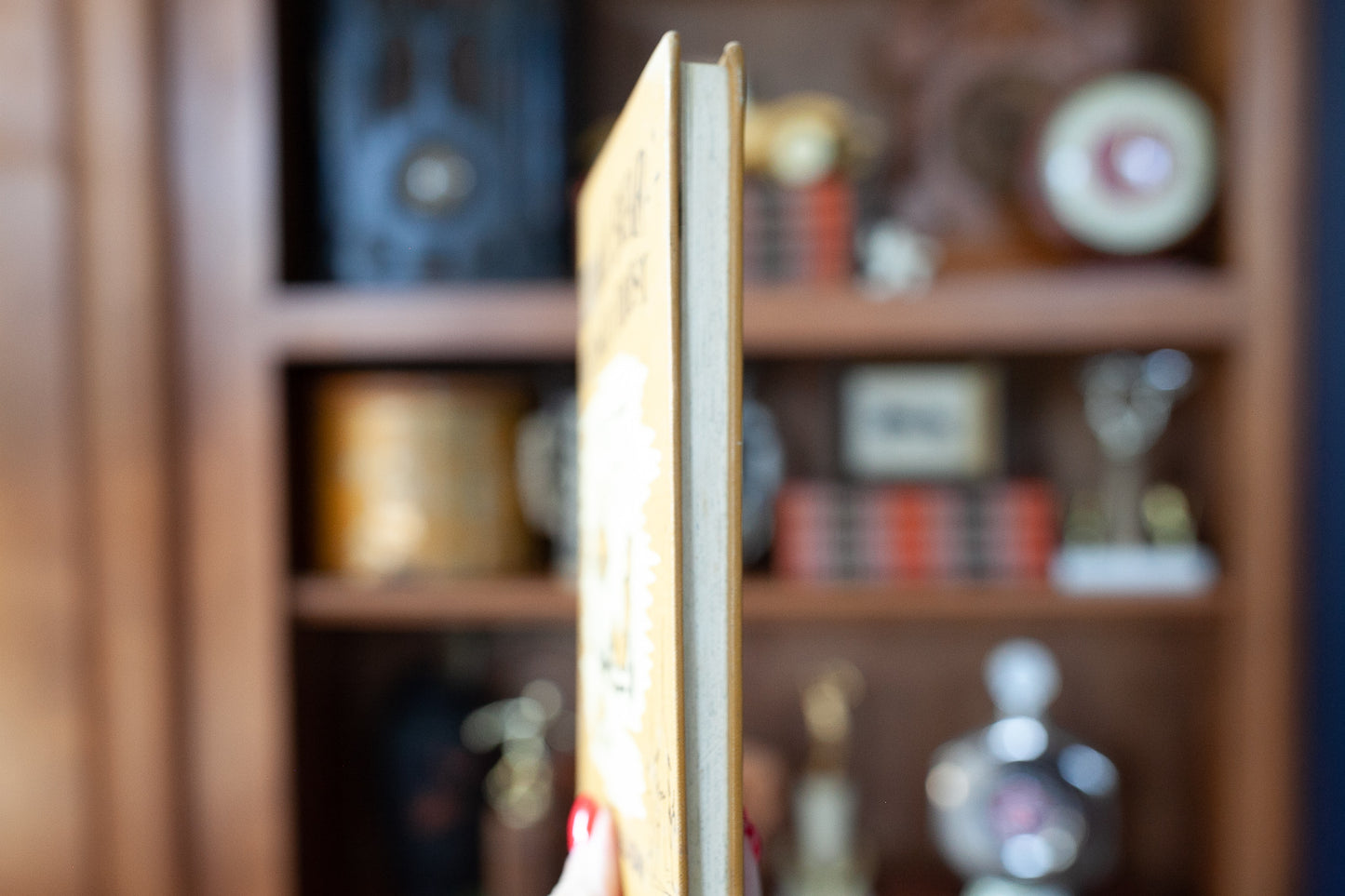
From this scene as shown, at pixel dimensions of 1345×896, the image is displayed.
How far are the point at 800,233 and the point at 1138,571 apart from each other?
1.65ft

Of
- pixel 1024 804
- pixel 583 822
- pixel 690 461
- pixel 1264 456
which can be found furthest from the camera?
pixel 1024 804

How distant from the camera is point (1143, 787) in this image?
116 centimetres

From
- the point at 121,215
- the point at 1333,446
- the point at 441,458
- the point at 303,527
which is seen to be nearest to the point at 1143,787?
the point at 1333,446

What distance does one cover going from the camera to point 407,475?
3.15ft

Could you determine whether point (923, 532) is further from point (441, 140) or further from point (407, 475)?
point (441, 140)

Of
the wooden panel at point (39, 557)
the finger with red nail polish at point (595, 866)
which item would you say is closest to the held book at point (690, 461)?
the finger with red nail polish at point (595, 866)

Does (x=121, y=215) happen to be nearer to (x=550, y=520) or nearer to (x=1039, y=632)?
(x=550, y=520)

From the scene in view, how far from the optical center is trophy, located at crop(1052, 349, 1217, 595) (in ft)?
3.13

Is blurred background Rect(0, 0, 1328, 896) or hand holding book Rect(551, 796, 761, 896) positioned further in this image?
Result: blurred background Rect(0, 0, 1328, 896)

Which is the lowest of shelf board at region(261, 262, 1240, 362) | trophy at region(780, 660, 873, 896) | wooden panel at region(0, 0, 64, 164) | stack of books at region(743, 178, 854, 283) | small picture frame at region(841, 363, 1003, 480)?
trophy at region(780, 660, 873, 896)

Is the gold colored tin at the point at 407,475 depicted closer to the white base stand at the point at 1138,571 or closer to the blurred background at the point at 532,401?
the blurred background at the point at 532,401

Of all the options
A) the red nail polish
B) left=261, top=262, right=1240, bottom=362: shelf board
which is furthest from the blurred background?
the red nail polish

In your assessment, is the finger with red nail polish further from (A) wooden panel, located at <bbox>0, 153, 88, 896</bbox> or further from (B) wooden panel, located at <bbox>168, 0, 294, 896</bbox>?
(A) wooden panel, located at <bbox>0, 153, 88, 896</bbox>

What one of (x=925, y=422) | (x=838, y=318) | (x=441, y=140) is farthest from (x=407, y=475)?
(x=925, y=422)
